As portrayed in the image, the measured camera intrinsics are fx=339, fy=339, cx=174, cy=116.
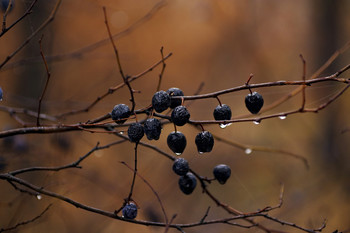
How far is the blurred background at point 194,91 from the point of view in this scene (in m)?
3.29

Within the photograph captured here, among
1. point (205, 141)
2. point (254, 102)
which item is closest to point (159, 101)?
point (205, 141)

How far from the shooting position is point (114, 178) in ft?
14.3

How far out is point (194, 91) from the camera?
576 centimetres

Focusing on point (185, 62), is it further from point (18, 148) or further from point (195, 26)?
point (18, 148)

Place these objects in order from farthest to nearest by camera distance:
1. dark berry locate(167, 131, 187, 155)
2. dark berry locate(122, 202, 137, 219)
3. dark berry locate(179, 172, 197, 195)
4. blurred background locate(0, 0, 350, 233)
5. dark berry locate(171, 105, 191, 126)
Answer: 1. blurred background locate(0, 0, 350, 233)
2. dark berry locate(179, 172, 197, 195)
3. dark berry locate(122, 202, 137, 219)
4. dark berry locate(167, 131, 187, 155)
5. dark berry locate(171, 105, 191, 126)

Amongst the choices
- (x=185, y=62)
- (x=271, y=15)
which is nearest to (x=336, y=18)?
(x=271, y=15)

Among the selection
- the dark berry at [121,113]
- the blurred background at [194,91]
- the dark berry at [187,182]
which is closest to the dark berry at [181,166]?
the dark berry at [187,182]

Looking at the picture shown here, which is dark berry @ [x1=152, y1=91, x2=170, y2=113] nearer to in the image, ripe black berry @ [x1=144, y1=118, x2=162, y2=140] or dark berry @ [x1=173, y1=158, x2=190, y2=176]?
ripe black berry @ [x1=144, y1=118, x2=162, y2=140]

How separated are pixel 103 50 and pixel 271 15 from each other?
2.87 metres

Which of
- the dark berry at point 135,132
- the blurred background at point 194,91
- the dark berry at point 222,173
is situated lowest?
the dark berry at point 135,132

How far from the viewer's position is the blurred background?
3.29m

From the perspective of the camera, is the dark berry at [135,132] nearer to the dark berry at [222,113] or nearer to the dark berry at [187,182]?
the dark berry at [222,113]

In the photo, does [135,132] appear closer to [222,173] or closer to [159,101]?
[159,101]

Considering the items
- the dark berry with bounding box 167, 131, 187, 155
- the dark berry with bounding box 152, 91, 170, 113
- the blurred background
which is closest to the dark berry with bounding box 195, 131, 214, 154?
the dark berry with bounding box 167, 131, 187, 155
